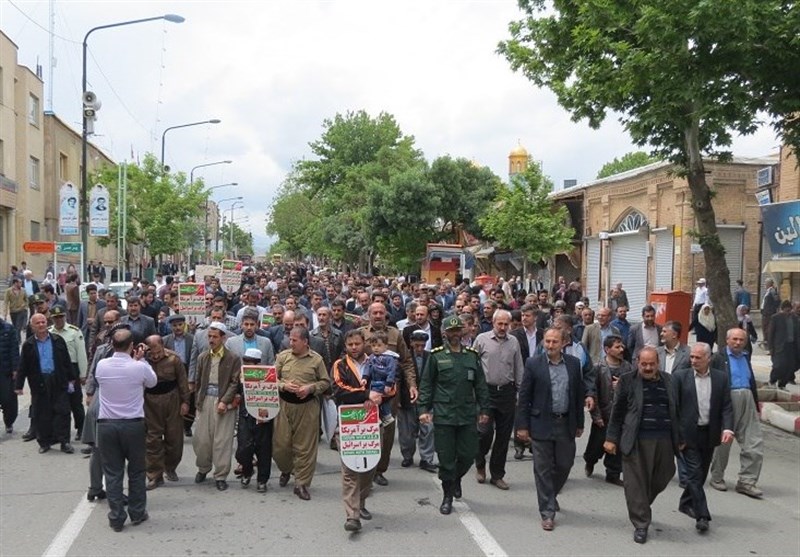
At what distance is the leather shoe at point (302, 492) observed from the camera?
23.6 ft

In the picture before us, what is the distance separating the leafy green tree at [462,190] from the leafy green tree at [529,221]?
27.5ft

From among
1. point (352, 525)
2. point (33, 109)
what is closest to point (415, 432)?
point (352, 525)

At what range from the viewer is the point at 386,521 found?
659 centimetres

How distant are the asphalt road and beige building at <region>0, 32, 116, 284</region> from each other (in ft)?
98.1

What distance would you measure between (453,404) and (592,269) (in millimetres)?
26489

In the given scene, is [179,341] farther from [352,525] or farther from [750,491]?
[750,491]

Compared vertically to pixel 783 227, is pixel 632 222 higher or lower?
higher

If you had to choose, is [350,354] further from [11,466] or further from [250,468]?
[11,466]

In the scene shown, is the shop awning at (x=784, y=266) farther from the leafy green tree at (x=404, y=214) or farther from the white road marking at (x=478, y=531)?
the white road marking at (x=478, y=531)

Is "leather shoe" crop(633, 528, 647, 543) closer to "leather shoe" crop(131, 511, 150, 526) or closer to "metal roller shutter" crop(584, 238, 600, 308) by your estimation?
"leather shoe" crop(131, 511, 150, 526)

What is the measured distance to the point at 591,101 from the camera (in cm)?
1263

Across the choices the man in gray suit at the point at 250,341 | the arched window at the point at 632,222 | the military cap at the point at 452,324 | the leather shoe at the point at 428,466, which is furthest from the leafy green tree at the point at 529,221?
the military cap at the point at 452,324

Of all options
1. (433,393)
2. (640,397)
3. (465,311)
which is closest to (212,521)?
(433,393)

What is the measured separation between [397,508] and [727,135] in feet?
30.7
